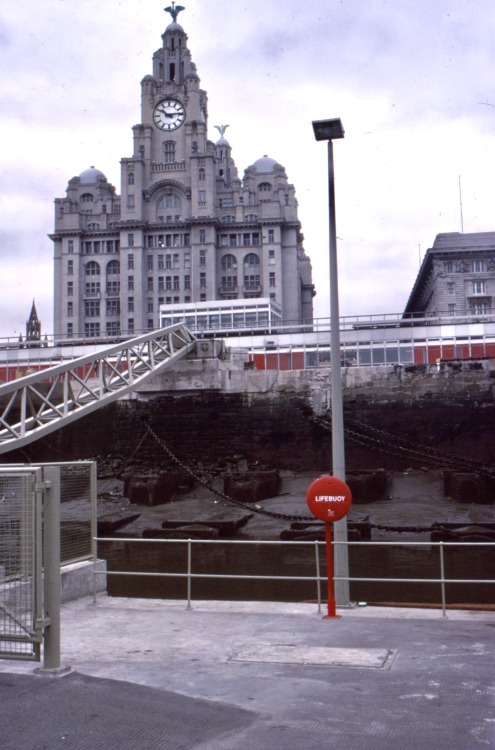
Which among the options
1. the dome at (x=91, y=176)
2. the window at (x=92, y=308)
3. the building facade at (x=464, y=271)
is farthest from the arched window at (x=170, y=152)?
the building facade at (x=464, y=271)

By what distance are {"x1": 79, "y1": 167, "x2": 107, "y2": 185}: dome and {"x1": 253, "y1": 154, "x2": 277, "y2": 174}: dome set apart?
25756 millimetres

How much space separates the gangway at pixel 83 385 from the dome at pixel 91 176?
86.4m

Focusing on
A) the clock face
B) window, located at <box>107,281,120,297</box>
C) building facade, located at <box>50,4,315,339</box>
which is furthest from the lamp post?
the clock face

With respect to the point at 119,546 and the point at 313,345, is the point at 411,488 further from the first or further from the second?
the point at 313,345

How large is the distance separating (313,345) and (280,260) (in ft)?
199

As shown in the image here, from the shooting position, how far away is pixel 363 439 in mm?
36312

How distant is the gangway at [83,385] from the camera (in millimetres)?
20906

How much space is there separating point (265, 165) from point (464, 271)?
47834 millimetres

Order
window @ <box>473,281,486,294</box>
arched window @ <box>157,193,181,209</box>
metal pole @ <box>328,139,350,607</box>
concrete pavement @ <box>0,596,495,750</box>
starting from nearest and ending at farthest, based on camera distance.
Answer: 1. concrete pavement @ <box>0,596,495,750</box>
2. metal pole @ <box>328,139,350,607</box>
3. window @ <box>473,281,486,294</box>
4. arched window @ <box>157,193,181,209</box>

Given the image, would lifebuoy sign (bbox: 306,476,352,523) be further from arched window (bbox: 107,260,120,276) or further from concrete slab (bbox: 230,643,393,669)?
arched window (bbox: 107,260,120,276)

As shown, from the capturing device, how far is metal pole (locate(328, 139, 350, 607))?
448 inches

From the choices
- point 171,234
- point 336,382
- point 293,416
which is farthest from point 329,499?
point 171,234

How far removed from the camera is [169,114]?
118 metres

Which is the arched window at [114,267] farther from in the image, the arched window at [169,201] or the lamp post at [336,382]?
the lamp post at [336,382]
